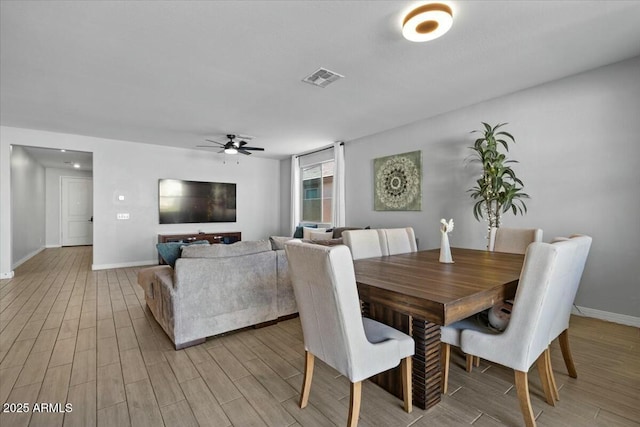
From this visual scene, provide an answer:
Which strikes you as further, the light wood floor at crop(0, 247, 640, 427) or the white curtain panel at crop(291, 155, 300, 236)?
the white curtain panel at crop(291, 155, 300, 236)

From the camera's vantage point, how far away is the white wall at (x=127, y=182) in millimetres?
5052

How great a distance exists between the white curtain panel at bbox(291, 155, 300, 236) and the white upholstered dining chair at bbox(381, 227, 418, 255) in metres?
4.70

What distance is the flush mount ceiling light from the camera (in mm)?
2012

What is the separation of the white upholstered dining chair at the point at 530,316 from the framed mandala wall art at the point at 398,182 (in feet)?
10.6

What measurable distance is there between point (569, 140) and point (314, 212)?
4.91 metres

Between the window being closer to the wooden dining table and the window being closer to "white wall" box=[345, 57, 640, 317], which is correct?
"white wall" box=[345, 57, 640, 317]

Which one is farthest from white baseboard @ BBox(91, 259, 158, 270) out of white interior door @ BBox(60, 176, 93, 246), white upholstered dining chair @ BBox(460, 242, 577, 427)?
white upholstered dining chair @ BBox(460, 242, 577, 427)

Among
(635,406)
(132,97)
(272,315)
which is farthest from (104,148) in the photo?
(635,406)

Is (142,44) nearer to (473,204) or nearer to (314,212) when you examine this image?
(473,204)

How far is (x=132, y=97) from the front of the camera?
11.9ft

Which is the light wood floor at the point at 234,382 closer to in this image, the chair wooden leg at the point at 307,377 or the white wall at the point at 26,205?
the chair wooden leg at the point at 307,377

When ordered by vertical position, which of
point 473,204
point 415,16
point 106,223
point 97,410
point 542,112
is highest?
point 415,16

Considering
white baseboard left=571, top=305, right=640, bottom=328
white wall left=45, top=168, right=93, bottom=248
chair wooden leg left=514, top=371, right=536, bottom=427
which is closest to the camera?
chair wooden leg left=514, top=371, right=536, bottom=427

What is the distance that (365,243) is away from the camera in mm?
2490
